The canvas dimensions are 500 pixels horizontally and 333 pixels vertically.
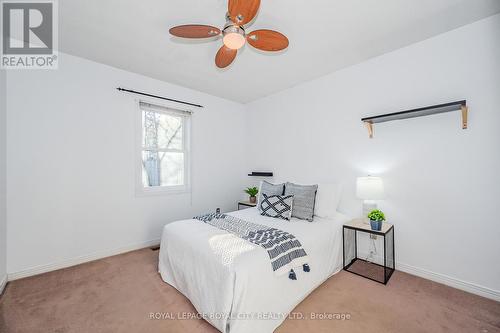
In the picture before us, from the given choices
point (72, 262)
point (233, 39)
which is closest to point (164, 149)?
point (72, 262)

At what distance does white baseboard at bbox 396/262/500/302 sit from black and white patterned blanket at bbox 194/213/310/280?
1.40 metres

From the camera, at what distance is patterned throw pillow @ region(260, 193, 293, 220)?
2.61m

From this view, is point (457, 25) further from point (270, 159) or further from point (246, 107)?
point (246, 107)

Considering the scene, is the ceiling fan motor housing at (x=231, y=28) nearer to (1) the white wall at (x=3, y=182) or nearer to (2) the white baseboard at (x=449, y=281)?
(1) the white wall at (x=3, y=182)

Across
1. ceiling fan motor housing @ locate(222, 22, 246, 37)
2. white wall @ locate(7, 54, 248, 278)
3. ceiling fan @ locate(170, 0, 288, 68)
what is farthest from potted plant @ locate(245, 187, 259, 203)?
ceiling fan motor housing @ locate(222, 22, 246, 37)

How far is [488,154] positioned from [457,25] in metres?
1.29

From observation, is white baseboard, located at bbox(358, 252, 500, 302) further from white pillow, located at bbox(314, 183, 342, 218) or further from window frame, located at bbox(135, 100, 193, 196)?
window frame, located at bbox(135, 100, 193, 196)

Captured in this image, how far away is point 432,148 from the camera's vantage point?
2.22 m

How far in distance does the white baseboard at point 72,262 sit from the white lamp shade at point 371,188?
305 cm

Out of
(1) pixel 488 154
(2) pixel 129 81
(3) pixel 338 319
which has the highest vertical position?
(2) pixel 129 81

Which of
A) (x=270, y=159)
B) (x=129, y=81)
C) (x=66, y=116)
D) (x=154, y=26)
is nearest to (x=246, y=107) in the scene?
(x=270, y=159)

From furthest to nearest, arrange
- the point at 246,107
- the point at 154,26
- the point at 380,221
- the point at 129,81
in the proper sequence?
the point at 246,107 → the point at 129,81 → the point at 380,221 → the point at 154,26

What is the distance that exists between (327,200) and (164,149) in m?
2.65

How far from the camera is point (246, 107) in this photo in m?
4.56
